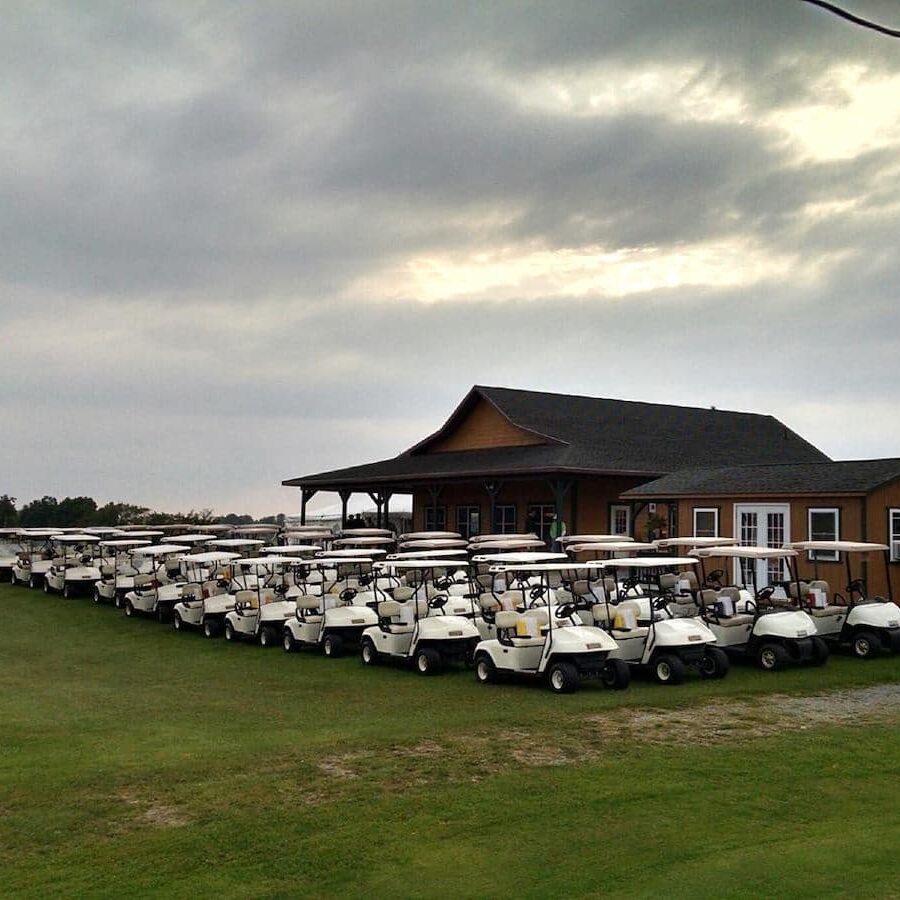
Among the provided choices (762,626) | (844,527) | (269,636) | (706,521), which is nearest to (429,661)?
(269,636)

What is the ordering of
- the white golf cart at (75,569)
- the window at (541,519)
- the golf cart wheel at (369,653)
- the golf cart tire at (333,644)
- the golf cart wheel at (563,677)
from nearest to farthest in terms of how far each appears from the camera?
1. the golf cart wheel at (563,677)
2. the golf cart wheel at (369,653)
3. the golf cart tire at (333,644)
4. the white golf cart at (75,569)
5. the window at (541,519)

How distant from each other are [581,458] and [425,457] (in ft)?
32.2

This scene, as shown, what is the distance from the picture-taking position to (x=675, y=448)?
3609cm

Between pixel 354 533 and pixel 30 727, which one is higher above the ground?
pixel 354 533

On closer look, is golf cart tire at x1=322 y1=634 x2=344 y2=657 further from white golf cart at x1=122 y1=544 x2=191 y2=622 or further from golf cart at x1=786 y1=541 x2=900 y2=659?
golf cart at x1=786 y1=541 x2=900 y2=659

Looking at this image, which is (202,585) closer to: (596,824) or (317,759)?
(317,759)

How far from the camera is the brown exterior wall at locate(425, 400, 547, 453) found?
118 feet

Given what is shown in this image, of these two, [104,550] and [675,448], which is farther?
[675,448]

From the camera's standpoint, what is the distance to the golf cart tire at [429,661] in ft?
52.7

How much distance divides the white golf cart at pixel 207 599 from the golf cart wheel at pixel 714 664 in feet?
32.8

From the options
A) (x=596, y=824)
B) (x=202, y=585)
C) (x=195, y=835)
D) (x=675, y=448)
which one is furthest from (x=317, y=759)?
(x=675, y=448)

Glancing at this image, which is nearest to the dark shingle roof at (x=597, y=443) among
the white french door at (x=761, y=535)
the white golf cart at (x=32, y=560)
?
the white french door at (x=761, y=535)

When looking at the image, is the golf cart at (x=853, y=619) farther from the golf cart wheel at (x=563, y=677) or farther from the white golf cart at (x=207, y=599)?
the white golf cart at (x=207, y=599)

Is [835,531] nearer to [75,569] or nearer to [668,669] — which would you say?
[668,669]
